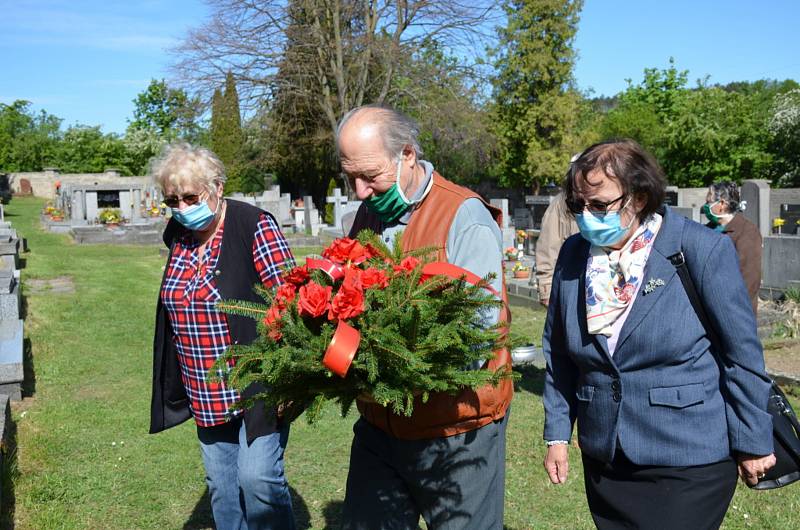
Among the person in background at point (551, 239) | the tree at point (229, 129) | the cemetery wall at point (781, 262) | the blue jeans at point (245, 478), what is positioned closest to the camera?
the blue jeans at point (245, 478)

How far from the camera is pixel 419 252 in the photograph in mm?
2137

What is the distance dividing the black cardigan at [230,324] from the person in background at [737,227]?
3.87m

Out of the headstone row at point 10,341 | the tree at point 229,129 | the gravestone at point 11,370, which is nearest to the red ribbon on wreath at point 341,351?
the headstone row at point 10,341

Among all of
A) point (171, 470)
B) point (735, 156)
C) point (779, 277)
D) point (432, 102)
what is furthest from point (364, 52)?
point (171, 470)

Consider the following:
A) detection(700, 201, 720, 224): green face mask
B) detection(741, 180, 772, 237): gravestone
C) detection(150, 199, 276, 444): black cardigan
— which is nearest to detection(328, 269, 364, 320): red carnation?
detection(150, 199, 276, 444): black cardigan

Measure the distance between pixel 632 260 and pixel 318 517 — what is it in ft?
8.49

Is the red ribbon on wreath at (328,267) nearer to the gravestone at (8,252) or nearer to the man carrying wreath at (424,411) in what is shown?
the man carrying wreath at (424,411)

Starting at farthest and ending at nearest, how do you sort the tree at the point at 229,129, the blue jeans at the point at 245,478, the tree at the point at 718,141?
the tree at the point at 718,141 < the tree at the point at 229,129 < the blue jeans at the point at 245,478

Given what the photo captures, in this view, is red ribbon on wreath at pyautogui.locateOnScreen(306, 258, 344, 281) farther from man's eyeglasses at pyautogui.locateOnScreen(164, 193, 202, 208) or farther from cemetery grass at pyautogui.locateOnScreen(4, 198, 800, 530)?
man's eyeglasses at pyautogui.locateOnScreen(164, 193, 202, 208)

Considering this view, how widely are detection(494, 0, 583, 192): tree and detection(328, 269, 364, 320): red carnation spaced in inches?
1209

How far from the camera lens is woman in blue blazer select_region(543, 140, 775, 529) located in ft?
7.47

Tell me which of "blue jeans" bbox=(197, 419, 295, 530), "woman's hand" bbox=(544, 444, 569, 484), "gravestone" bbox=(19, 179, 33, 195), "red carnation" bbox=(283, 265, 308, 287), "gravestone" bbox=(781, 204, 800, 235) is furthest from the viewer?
"gravestone" bbox=(19, 179, 33, 195)

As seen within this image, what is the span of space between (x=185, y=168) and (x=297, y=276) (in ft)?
4.08

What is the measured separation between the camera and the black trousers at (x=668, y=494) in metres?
2.32
